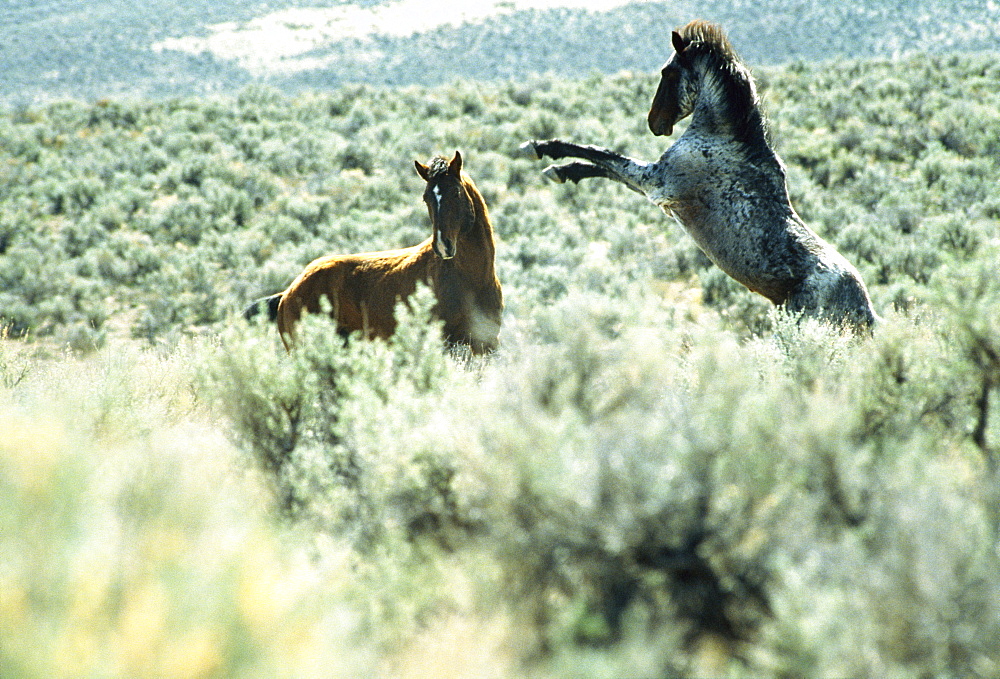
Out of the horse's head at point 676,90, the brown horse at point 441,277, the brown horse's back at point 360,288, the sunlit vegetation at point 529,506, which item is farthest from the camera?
the brown horse's back at point 360,288

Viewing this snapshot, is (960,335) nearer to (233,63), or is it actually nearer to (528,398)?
(528,398)

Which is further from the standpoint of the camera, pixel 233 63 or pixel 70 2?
pixel 70 2

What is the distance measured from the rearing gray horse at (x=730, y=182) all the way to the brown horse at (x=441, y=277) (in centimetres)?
92

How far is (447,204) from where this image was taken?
6.57 meters

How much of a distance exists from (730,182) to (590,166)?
3.69ft

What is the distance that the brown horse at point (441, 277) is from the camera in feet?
21.7

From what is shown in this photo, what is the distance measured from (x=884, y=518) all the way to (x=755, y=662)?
628 mm

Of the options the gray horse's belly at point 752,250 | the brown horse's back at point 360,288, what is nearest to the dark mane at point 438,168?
the brown horse's back at point 360,288

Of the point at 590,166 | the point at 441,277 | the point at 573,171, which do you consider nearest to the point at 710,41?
the point at 590,166

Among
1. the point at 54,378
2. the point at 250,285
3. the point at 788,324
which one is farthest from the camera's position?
the point at 250,285

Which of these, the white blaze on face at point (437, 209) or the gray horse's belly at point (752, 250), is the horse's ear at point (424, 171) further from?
the gray horse's belly at point (752, 250)

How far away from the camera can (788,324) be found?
4.71 m

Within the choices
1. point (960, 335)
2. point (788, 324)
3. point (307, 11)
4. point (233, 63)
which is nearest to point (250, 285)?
point (788, 324)

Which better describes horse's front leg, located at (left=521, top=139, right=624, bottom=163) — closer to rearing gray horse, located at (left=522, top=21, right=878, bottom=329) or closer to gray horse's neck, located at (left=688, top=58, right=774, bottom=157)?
rearing gray horse, located at (left=522, top=21, right=878, bottom=329)
